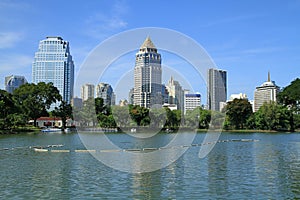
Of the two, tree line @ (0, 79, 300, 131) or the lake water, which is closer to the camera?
the lake water

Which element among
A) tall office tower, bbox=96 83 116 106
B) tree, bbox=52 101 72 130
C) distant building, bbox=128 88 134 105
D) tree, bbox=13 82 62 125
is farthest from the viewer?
tree, bbox=52 101 72 130

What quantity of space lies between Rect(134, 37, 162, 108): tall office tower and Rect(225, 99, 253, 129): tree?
15.5 meters

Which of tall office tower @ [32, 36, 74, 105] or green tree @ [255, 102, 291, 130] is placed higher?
tall office tower @ [32, 36, 74, 105]

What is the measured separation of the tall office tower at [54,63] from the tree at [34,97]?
71116 mm

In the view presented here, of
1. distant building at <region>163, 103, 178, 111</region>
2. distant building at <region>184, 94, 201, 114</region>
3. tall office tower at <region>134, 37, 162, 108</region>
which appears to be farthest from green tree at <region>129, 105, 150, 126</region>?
distant building at <region>184, 94, 201, 114</region>

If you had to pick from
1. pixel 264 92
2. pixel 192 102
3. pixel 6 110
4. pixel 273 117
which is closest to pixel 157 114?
pixel 192 102

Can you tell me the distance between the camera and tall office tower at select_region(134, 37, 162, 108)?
4293cm

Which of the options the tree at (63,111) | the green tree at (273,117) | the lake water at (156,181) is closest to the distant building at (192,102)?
the green tree at (273,117)

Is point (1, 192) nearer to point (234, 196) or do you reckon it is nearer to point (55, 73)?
point (234, 196)

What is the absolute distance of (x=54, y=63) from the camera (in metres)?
151

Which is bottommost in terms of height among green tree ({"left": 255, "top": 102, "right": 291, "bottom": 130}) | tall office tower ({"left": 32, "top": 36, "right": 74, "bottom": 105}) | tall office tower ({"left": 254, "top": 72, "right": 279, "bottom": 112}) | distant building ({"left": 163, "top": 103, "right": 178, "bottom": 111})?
green tree ({"left": 255, "top": 102, "right": 291, "bottom": 130})

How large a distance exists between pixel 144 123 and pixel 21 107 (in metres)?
23.1

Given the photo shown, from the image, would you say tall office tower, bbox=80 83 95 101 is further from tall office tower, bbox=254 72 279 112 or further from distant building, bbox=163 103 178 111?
tall office tower, bbox=254 72 279 112

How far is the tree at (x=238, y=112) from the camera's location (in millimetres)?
76688
